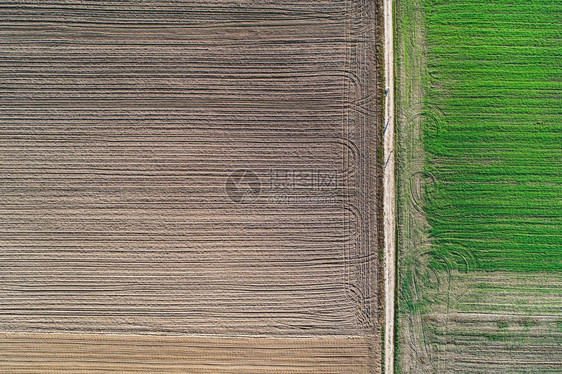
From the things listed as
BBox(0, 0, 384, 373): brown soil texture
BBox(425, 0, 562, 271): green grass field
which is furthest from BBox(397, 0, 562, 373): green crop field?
BBox(0, 0, 384, 373): brown soil texture

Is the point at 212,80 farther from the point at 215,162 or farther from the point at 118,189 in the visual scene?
the point at 118,189

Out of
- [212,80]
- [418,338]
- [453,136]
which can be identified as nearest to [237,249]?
[212,80]

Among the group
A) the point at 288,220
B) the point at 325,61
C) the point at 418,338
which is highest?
the point at 325,61

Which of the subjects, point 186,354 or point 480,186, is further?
point 480,186

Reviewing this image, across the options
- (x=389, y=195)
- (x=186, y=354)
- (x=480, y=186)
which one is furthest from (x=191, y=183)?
(x=480, y=186)

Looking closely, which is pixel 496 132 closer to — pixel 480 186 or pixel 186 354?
pixel 480 186

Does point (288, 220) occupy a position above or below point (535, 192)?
below
